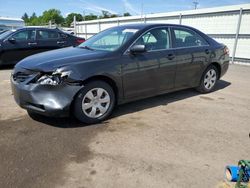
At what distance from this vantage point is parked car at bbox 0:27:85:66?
8430 millimetres

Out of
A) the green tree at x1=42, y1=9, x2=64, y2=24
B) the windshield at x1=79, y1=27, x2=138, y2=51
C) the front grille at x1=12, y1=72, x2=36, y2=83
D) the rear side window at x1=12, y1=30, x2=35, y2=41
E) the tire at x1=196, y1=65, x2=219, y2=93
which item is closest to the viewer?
the front grille at x1=12, y1=72, x2=36, y2=83

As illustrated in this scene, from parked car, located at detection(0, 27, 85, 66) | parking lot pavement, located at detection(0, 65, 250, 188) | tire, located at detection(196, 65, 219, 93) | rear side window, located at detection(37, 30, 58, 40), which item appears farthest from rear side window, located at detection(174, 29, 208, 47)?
rear side window, located at detection(37, 30, 58, 40)

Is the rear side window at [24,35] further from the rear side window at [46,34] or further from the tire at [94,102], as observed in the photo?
the tire at [94,102]

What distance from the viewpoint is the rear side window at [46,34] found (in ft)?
29.7

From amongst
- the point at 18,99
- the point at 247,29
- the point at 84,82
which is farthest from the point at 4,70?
the point at 247,29

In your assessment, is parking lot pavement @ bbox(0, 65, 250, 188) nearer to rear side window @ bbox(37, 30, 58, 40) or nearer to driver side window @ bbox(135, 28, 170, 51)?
driver side window @ bbox(135, 28, 170, 51)

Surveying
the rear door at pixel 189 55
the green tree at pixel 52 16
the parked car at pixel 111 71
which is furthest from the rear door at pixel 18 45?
the green tree at pixel 52 16

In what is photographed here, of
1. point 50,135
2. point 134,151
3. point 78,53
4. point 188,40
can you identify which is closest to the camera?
point 134,151

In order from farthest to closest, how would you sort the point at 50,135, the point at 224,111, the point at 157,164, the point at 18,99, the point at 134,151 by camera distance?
1. the point at 224,111
2. the point at 18,99
3. the point at 50,135
4. the point at 134,151
5. the point at 157,164

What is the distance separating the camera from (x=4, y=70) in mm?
8516

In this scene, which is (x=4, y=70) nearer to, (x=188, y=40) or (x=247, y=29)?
(x=188, y=40)

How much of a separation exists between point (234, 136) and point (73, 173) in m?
2.38

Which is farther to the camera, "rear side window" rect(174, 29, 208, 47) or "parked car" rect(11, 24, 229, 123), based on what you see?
"rear side window" rect(174, 29, 208, 47)

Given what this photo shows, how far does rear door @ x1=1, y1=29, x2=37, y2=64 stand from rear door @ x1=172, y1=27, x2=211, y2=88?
5878 mm
